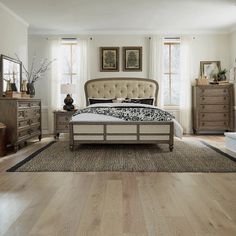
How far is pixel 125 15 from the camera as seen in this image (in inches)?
235

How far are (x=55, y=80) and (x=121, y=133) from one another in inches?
126

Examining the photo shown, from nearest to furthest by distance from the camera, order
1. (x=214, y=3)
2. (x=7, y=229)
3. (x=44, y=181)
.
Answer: (x=7, y=229) < (x=44, y=181) < (x=214, y=3)

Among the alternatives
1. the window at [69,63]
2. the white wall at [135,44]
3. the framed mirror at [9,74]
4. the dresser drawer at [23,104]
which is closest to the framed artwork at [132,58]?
the white wall at [135,44]

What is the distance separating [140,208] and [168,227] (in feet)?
1.23

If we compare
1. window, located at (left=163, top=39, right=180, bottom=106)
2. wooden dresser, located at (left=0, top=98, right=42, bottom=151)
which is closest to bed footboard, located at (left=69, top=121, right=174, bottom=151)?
wooden dresser, located at (left=0, top=98, right=42, bottom=151)

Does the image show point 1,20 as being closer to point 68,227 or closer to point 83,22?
point 83,22

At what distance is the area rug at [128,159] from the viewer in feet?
11.8

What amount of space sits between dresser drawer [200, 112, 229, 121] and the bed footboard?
8.54 feet

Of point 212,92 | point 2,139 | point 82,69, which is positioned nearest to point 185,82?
point 212,92

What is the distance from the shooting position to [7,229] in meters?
1.83

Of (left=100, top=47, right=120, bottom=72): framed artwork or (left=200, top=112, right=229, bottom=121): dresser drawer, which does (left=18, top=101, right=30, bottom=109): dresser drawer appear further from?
(left=200, top=112, right=229, bottom=121): dresser drawer

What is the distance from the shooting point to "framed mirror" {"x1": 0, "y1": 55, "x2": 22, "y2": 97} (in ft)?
17.1

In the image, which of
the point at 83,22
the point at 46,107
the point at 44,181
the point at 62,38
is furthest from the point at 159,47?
the point at 44,181

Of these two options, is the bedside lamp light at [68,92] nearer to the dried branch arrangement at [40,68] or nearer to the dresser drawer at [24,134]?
the dried branch arrangement at [40,68]
